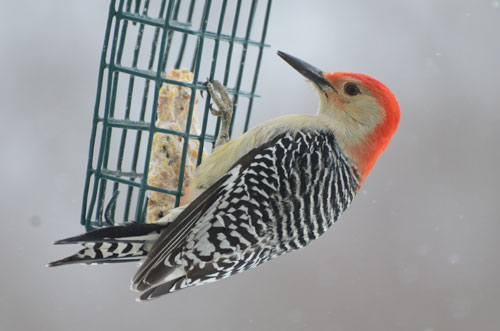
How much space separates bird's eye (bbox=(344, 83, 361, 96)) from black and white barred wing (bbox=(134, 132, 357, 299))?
410 millimetres

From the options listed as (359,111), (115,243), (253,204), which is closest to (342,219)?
(359,111)

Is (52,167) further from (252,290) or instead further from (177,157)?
(177,157)

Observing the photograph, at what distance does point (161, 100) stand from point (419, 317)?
3.88 metres

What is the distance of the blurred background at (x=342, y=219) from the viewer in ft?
23.1

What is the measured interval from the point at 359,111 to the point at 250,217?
2.99 ft

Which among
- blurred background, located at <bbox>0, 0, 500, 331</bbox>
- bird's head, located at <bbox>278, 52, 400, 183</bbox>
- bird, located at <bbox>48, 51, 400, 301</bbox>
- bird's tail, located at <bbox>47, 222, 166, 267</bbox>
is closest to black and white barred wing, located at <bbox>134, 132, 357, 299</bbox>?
bird, located at <bbox>48, 51, 400, 301</bbox>

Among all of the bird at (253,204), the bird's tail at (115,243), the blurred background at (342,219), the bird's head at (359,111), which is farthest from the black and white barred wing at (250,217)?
the blurred background at (342,219)

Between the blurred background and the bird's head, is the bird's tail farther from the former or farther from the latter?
the blurred background

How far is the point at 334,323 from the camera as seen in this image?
698 centimetres

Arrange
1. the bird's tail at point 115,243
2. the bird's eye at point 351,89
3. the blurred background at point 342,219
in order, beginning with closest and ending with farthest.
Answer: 1. the bird's tail at point 115,243
2. the bird's eye at point 351,89
3. the blurred background at point 342,219

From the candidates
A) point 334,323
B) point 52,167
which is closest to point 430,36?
point 334,323

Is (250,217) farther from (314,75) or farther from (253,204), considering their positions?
(314,75)

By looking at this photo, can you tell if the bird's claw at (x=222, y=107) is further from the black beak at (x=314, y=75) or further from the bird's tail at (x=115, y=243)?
the bird's tail at (x=115, y=243)

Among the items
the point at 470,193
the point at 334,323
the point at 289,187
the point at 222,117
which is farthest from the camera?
the point at 470,193
